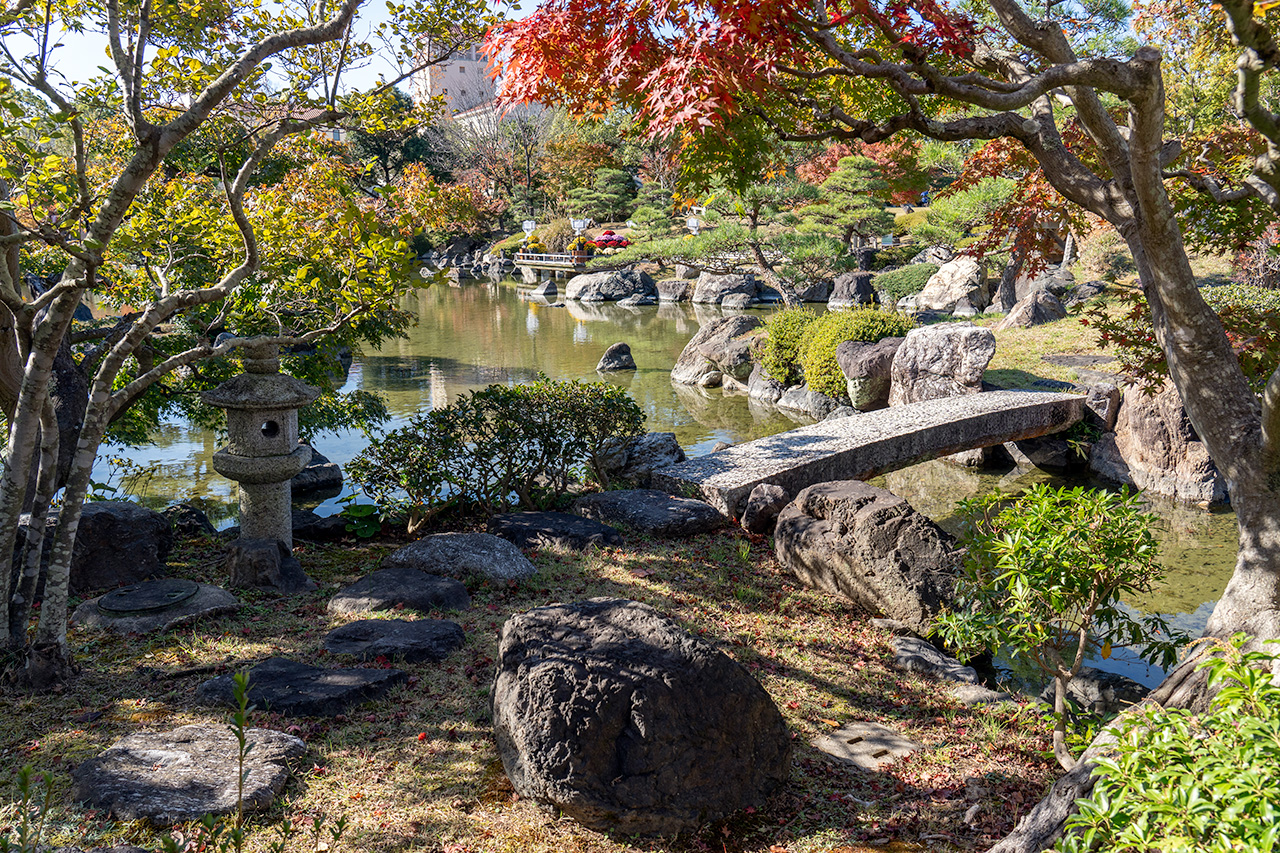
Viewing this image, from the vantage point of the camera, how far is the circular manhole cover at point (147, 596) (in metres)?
5.18

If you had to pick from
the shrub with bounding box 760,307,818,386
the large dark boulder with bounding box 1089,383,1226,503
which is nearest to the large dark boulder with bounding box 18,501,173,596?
the large dark boulder with bounding box 1089,383,1226,503

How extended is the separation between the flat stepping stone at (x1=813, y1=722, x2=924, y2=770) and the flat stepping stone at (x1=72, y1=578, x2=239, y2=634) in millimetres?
3840

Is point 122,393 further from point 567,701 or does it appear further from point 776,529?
point 776,529

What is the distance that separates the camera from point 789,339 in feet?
49.4

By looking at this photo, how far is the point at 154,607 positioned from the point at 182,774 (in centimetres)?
217

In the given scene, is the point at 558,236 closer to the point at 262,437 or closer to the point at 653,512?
the point at 653,512

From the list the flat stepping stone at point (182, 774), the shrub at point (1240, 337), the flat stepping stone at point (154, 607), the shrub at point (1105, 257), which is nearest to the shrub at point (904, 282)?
the shrub at point (1105, 257)

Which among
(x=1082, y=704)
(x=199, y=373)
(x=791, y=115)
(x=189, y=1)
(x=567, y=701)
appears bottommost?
(x=1082, y=704)

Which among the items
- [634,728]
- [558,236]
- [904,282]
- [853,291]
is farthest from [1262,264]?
[558,236]

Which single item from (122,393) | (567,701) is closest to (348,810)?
(567,701)

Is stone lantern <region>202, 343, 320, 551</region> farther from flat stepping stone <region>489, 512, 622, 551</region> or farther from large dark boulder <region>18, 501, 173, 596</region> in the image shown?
flat stepping stone <region>489, 512, 622, 551</region>

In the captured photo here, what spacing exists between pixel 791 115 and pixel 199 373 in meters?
5.76

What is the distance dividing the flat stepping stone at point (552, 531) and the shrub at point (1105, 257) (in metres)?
16.5

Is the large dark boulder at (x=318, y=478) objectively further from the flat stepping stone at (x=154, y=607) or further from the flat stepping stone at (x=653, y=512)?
the flat stepping stone at (x=154, y=607)
